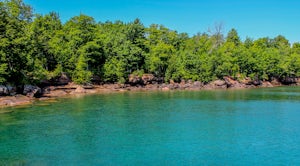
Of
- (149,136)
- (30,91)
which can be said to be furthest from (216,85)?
(149,136)

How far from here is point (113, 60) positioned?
86.2m

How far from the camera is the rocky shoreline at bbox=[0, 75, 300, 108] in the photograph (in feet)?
180

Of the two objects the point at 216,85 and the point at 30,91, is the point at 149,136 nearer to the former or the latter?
the point at 30,91

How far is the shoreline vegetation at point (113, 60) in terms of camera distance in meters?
59.6

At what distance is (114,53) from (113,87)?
1106cm

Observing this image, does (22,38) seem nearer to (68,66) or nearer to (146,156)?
(68,66)

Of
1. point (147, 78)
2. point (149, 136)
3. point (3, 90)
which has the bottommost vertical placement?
point (149, 136)

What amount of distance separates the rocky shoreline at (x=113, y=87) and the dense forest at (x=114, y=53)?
6.01ft

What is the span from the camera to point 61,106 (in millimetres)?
51219

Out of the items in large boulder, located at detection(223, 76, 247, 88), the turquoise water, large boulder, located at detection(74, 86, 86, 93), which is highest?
large boulder, located at detection(223, 76, 247, 88)

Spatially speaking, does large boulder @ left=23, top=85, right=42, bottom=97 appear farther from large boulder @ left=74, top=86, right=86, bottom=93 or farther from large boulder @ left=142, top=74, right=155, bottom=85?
large boulder @ left=142, top=74, right=155, bottom=85

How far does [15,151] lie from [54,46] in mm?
55558

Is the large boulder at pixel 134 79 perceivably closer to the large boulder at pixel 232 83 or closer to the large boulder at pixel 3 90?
the large boulder at pixel 232 83

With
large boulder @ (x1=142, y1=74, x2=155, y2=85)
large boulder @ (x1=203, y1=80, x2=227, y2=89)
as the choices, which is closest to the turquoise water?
large boulder @ (x1=142, y1=74, x2=155, y2=85)
